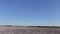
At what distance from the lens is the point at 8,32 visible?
1.58 m

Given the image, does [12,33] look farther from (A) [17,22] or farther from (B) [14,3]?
(B) [14,3]

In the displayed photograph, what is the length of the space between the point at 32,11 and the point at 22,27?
Result: 1.23ft

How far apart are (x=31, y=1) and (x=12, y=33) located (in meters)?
0.71

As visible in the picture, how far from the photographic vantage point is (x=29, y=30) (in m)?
1.54

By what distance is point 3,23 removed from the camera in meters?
1.65

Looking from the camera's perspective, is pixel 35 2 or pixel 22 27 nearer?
pixel 22 27

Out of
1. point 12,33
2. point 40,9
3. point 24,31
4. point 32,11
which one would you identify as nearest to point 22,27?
point 24,31

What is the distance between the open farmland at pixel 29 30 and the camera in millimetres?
1505

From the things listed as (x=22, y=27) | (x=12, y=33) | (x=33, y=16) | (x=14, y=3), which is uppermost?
(x=14, y=3)

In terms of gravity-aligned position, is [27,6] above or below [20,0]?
below

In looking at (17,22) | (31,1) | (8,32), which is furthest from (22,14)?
(8,32)

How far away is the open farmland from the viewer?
4.94ft

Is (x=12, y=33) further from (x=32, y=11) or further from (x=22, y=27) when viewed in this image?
(x=32, y=11)

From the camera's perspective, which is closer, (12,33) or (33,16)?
(12,33)
